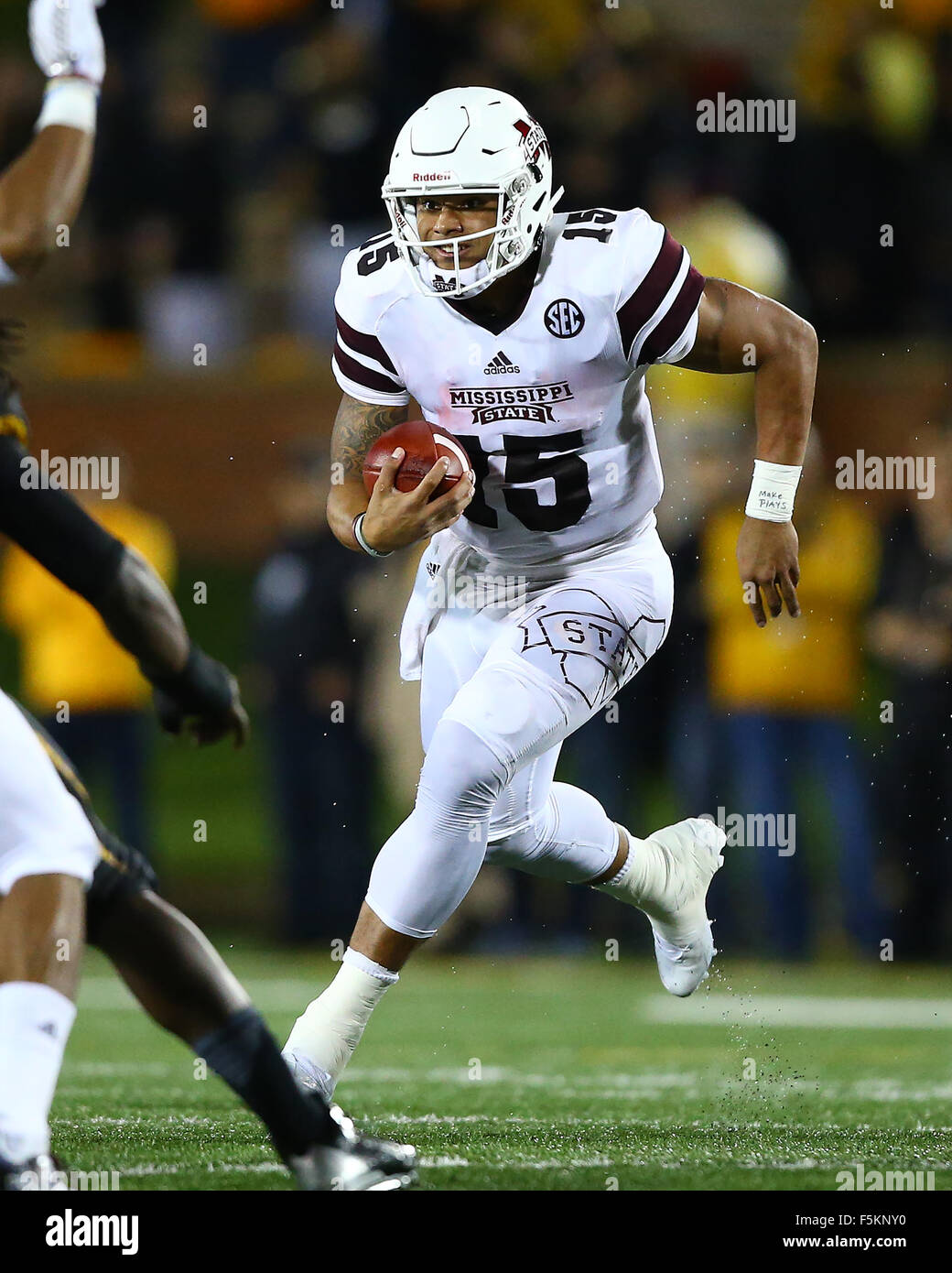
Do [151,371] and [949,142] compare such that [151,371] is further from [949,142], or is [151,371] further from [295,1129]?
[295,1129]

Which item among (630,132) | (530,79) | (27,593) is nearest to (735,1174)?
(27,593)

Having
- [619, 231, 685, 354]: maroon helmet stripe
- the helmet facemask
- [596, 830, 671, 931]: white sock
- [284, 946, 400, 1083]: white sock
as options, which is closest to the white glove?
the helmet facemask

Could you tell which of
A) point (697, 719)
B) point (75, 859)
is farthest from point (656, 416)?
point (75, 859)

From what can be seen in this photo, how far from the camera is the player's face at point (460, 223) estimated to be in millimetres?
4215

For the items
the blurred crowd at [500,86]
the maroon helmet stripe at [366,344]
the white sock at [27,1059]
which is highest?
the blurred crowd at [500,86]

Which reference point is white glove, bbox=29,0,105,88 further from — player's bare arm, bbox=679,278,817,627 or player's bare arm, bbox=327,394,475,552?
player's bare arm, bbox=679,278,817,627

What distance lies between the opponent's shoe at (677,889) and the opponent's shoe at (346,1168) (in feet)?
4.69

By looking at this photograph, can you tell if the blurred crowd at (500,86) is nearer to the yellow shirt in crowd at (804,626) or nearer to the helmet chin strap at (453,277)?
the yellow shirt in crowd at (804,626)

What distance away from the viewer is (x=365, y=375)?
4469 mm

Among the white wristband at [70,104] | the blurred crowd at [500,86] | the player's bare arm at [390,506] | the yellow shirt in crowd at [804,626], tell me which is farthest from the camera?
the blurred crowd at [500,86]

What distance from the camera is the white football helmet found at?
420 cm

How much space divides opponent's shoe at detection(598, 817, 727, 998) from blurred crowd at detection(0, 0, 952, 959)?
2.60 m

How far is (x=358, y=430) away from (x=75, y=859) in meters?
1.61

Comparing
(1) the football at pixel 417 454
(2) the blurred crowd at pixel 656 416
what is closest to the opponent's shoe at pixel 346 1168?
(1) the football at pixel 417 454
